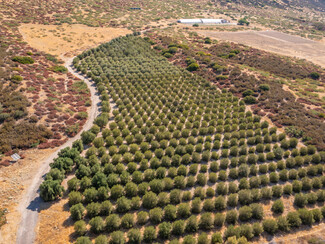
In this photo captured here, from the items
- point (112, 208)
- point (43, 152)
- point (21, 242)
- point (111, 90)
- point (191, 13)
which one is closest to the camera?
point (21, 242)

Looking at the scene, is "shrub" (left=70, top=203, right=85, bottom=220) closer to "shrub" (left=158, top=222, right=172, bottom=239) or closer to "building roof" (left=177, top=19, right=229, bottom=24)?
"shrub" (left=158, top=222, right=172, bottom=239)

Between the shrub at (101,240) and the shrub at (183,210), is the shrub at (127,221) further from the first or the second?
the shrub at (183,210)

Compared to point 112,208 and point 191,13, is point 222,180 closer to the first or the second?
point 112,208

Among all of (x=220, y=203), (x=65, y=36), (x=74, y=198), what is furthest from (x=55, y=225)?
(x=65, y=36)

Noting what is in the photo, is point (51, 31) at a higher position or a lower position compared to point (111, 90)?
higher

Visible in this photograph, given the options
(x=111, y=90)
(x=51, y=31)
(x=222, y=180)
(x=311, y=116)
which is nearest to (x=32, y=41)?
(x=51, y=31)

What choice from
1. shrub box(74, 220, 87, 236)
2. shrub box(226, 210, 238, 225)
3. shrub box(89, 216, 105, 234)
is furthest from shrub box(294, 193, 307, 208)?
shrub box(74, 220, 87, 236)

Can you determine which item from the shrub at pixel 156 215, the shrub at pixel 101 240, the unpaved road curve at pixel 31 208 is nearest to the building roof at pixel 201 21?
the unpaved road curve at pixel 31 208

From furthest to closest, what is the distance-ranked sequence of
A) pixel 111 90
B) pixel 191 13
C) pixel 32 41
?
pixel 191 13, pixel 32 41, pixel 111 90
